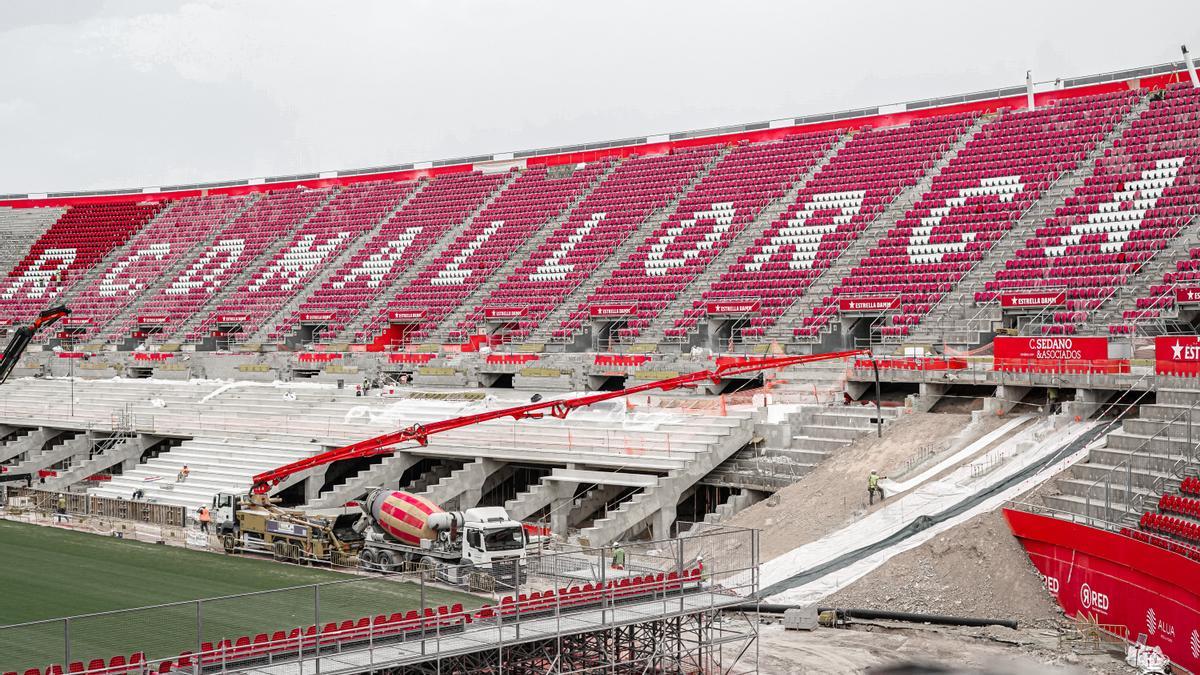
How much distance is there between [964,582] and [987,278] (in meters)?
21.2

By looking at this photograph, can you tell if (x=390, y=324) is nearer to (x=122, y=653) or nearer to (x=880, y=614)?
(x=880, y=614)

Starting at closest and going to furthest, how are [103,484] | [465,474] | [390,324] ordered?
[465,474], [103,484], [390,324]

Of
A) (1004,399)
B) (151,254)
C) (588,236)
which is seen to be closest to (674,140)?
(588,236)

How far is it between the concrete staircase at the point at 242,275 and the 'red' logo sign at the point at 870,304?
34.2 meters

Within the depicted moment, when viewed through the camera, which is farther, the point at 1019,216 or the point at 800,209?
the point at 800,209

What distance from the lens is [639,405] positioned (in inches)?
1495

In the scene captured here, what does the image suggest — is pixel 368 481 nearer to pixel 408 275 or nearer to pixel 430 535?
pixel 430 535

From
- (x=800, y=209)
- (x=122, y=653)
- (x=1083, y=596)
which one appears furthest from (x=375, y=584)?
(x=800, y=209)

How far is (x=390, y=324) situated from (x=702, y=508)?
1057 inches

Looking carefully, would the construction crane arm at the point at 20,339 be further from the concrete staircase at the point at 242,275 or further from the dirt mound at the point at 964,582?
the dirt mound at the point at 964,582

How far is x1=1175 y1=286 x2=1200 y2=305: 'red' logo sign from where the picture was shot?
117 feet

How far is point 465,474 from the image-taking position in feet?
116

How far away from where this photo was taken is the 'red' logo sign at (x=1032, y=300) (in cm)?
3897

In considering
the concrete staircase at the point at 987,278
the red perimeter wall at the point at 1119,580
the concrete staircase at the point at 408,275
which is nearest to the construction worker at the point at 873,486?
the red perimeter wall at the point at 1119,580
